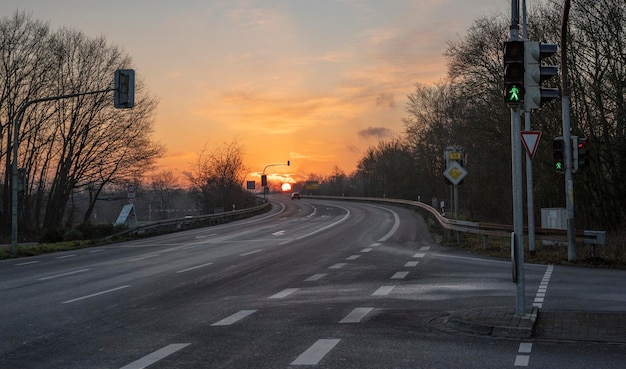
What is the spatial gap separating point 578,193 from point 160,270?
21124 millimetres

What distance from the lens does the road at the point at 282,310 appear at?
7117 mm

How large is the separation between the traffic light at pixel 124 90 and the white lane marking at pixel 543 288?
1377 centimetres

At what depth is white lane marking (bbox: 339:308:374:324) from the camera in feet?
31.0

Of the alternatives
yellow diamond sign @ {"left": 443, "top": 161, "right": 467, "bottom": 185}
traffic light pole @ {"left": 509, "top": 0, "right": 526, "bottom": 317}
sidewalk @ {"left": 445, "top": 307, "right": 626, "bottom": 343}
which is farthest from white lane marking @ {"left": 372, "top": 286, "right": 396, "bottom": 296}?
yellow diamond sign @ {"left": 443, "top": 161, "right": 467, "bottom": 185}

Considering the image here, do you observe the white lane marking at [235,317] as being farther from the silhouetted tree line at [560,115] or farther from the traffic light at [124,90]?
the silhouetted tree line at [560,115]

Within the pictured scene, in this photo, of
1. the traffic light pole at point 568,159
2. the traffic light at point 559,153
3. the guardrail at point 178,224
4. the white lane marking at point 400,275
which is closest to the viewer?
the white lane marking at point 400,275

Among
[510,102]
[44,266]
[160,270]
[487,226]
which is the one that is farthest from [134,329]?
[487,226]

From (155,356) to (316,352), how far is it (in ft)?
5.92

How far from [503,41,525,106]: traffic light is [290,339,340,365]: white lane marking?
13.2 feet

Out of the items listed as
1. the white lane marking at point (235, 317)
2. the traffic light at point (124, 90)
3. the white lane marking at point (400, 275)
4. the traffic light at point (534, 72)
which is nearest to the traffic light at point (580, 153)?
the white lane marking at point (400, 275)

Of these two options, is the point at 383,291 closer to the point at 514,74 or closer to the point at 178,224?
the point at 514,74

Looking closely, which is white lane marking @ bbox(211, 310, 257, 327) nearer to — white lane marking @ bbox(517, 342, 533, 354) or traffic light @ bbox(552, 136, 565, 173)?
white lane marking @ bbox(517, 342, 533, 354)

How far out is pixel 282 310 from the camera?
10.6 meters

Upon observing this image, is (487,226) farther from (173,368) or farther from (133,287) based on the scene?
(173,368)
